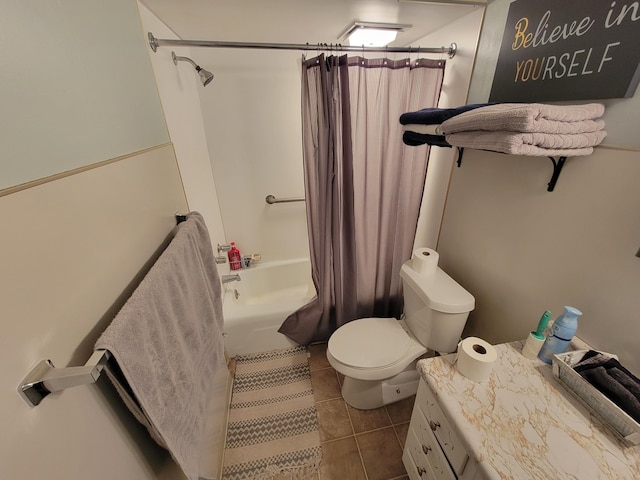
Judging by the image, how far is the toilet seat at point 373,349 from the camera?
130cm

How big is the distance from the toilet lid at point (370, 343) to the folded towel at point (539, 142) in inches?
41.0

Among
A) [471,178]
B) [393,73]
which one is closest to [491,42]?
[393,73]

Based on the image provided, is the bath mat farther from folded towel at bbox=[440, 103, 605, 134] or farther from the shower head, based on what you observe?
the shower head

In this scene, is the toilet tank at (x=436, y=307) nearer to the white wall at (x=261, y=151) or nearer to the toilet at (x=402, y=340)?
the toilet at (x=402, y=340)

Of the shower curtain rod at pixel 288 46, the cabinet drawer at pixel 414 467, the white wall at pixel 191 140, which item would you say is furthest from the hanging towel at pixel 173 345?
the cabinet drawer at pixel 414 467

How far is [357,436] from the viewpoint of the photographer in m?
1.43

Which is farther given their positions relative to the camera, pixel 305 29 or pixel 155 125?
pixel 305 29

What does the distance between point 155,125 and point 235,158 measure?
1.10 meters

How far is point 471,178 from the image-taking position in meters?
1.30

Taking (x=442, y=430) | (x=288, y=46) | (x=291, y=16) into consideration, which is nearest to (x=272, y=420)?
(x=442, y=430)

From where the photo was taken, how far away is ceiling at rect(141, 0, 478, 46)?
1028mm

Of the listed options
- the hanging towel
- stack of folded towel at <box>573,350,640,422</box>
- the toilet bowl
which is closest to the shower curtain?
the toilet bowl

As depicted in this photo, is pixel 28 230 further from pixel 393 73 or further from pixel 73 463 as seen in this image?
pixel 393 73

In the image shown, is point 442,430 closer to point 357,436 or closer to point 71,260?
point 357,436
